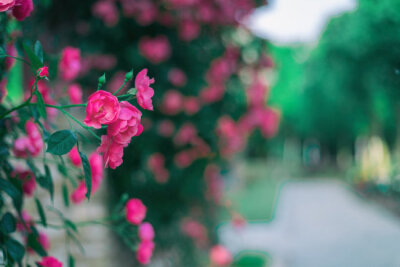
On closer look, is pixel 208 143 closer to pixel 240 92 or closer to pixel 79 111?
pixel 240 92

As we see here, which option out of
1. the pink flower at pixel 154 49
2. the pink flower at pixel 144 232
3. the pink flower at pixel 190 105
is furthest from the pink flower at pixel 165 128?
the pink flower at pixel 144 232

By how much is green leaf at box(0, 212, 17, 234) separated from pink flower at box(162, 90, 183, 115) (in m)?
1.77

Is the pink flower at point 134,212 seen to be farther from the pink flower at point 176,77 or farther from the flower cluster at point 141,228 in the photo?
the pink flower at point 176,77

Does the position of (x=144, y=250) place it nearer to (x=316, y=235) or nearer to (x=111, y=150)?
(x=111, y=150)

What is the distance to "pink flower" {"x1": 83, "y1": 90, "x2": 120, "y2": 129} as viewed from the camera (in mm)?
743

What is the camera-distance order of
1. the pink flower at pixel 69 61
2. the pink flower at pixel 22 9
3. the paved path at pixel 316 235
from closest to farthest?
the pink flower at pixel 22 9 < the pink flower at pixel 69 61 < the paved path at pixel 316 235

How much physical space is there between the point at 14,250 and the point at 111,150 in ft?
1.19

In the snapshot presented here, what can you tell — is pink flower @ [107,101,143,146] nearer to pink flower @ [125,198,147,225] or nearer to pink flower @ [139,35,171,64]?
pink flower @ [125,198,147,225]

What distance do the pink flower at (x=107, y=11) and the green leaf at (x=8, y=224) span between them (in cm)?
175

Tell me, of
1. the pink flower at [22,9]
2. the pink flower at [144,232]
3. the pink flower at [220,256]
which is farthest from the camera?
the pink flower at [220,256]

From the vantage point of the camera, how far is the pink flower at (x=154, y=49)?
8.29 ft

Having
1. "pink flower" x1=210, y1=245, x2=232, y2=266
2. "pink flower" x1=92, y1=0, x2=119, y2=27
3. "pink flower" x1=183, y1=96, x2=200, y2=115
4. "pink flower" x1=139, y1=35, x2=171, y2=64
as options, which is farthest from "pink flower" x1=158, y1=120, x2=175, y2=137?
"pink flower" x1=210, y1=245, x2=232, y2=266

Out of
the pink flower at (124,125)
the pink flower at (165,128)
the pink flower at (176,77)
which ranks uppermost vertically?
the pink flower at (176,77)

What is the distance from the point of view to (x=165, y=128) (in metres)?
2.73
